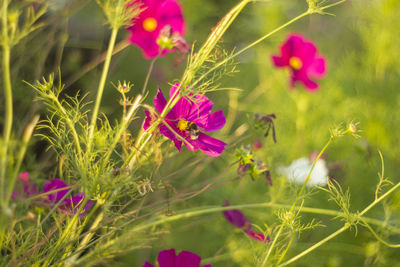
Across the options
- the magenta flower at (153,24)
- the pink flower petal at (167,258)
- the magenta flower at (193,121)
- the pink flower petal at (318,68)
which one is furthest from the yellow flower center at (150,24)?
the pink flower petal at (318,68)

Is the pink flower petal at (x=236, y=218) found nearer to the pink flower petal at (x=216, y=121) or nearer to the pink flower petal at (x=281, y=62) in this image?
the pink flower petal at (x=216, y=121)

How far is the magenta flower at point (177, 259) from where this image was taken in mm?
460

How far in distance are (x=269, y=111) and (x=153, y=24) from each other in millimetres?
666

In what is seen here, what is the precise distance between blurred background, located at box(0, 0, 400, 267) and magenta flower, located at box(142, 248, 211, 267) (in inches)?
8.3

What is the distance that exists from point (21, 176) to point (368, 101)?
1.14 m

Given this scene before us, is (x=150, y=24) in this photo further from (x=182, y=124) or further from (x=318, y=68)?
(x=318, y=68)

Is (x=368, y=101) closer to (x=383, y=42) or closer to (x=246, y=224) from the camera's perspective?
(x=383, y=42)

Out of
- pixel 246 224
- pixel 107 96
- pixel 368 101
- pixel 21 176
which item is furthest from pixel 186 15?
pixel 21 176

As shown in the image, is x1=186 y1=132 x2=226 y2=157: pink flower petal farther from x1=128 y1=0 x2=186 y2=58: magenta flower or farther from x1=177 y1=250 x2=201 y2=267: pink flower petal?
x1=128 y1=0 x2=186 y2=58: magenta flower

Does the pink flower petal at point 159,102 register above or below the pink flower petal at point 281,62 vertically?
above

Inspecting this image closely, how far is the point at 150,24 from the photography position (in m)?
0.75

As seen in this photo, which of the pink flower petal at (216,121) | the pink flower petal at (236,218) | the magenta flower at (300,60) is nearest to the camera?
the pink flower petal at (216,121)

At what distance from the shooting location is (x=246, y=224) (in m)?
0.67

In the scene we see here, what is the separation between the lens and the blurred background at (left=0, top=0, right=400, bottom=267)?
822 mm
